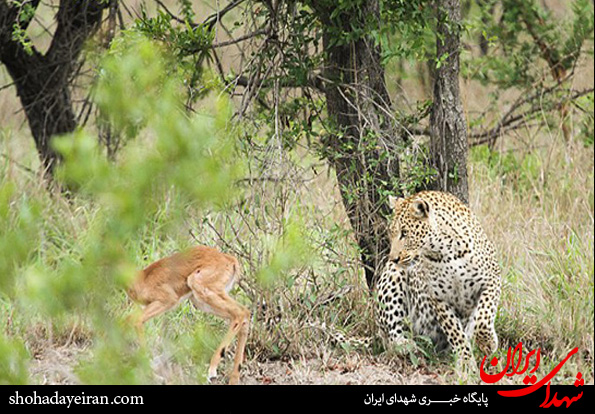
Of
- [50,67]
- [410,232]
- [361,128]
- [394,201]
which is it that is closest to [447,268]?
[410,232]

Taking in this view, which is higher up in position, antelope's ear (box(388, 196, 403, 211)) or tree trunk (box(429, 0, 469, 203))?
tree trunk (box(429, 0, 469, 203))

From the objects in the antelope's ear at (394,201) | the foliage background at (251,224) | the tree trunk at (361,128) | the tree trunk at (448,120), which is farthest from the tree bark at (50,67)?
the antelope's ear at (394,201)

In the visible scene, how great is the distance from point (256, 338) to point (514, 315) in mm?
1893

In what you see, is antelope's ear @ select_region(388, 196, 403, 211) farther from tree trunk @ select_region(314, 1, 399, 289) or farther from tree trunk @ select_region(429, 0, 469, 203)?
tree trunk @ select_region(429, 0, 469, 203)

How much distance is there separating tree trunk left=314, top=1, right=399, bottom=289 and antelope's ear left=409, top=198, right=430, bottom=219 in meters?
0.45

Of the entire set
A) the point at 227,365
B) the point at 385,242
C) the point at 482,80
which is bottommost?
the point at 227,365

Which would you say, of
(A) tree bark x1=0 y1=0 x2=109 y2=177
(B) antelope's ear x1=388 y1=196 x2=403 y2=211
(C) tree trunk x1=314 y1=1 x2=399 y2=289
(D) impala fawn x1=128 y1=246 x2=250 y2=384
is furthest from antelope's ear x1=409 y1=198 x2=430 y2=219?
(A) tree bark x1=0 y1=0 x2=109 y2=177

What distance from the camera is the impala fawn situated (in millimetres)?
5223

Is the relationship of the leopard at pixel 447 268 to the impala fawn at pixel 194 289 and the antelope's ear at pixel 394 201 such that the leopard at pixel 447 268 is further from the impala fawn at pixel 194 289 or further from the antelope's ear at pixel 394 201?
the impala fawn at pixel 194 289

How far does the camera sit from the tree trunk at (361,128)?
6.41 m

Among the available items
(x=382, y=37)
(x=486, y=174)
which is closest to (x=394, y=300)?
(x=382, y=37)

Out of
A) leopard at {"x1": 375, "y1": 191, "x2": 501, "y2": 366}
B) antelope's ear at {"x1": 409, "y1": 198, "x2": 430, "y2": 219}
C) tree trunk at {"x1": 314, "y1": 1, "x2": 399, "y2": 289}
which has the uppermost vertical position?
tree trunk at {"x1": 314, "y1": 1, "x2": 399, "y2": 289}
